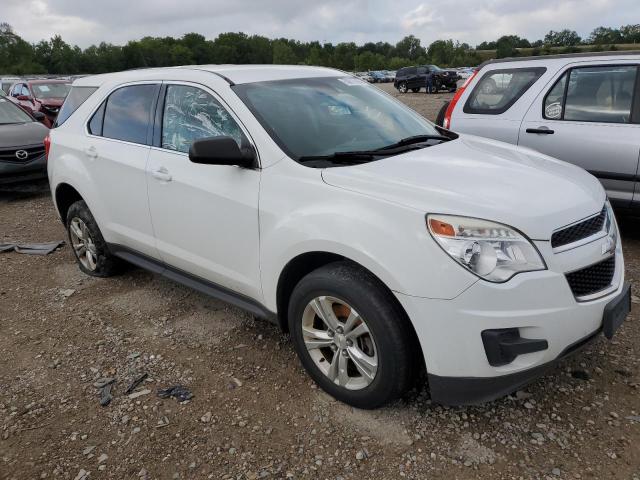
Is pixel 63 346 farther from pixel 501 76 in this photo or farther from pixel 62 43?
pixel 62 43

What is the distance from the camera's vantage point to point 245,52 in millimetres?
124812

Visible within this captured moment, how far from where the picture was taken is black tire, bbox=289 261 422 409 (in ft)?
7.62

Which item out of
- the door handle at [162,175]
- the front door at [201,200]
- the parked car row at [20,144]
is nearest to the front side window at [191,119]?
the front door at [201,200]

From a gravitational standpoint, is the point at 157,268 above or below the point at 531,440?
above

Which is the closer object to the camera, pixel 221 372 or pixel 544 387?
pixel 544 387

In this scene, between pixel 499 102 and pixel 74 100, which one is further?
pixel 499 102

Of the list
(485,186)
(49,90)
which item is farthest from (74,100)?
(49,90)

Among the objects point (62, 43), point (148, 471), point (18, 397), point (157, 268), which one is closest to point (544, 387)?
point (148, 471)

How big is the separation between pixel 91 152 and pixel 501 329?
3.34 meters

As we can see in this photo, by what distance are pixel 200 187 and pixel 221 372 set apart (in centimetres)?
113

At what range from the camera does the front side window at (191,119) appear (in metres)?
3.08

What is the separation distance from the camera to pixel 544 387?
9.13 ft

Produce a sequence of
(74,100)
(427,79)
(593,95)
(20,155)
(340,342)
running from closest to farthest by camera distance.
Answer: (340,342)
(74,100)
(593,95)
(20,155)
(427,79)

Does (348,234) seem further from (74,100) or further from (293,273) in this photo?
(74,100)
